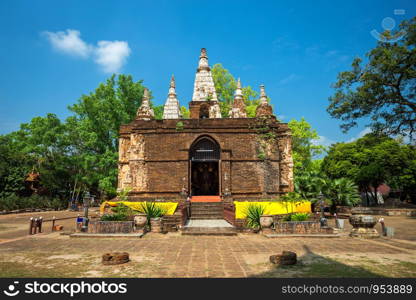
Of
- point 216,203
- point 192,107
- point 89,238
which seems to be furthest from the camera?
point 192,107

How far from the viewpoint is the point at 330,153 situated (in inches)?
1278

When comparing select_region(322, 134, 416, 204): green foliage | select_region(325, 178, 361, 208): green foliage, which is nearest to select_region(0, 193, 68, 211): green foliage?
select_region(325, 178, 361, 208): green foliage

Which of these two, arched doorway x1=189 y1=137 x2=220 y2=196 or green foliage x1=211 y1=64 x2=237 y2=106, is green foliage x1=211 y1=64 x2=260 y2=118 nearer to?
green foliage x1=211 y1=64 x2=237 y2=106

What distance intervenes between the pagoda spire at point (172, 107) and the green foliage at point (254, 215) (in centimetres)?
1146

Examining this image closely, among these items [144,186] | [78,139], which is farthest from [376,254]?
[78,139]

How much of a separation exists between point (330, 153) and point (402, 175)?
763cm

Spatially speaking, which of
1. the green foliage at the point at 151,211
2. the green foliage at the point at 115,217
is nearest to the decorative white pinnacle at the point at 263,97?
the green foliage at the point at 151,211

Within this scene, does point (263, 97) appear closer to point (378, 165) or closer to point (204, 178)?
point (204, 178)

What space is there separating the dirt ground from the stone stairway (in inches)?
213

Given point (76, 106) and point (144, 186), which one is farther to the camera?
point (76, 106)

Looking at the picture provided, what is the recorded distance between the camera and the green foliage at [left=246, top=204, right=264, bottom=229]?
11.8m

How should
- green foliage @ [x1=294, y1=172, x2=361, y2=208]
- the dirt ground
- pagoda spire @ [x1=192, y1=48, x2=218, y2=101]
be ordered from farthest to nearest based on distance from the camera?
pagoda spire @ [x1=192, y1=48, x2=218, y2=101]
green foliage @ [x1=294, y1=172, x2=361, y2=208]
the dirt ground

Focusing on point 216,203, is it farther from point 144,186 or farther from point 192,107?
point 192,107

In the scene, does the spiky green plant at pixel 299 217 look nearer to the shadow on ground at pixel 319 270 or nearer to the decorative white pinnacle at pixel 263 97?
the shadow on ground at pixel 319 270
